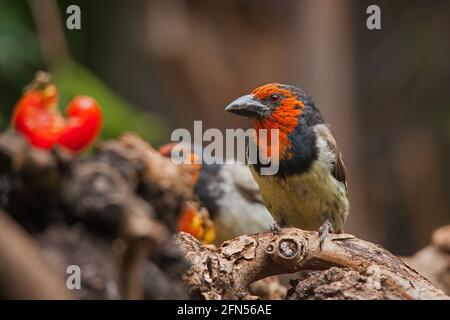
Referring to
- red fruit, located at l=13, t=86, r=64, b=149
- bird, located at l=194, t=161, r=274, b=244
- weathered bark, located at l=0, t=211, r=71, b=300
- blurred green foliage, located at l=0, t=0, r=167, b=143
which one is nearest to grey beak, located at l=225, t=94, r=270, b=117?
red fruit, located at l=13, t=86, r=64, b=149

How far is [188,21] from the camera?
8.37m

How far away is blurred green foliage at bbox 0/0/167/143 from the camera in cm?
637

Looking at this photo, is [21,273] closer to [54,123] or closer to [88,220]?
[88,220]

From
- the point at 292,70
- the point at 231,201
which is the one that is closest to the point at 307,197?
the point at 231,201

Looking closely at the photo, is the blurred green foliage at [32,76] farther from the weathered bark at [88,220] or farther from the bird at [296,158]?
the weathered bark at [88,220]

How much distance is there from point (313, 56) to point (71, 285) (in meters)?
6.09

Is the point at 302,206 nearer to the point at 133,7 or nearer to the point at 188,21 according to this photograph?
the point at 188,21

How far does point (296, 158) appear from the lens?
369cm

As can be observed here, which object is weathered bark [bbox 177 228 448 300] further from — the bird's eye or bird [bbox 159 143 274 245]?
bird [bbox 159 143 274 245]

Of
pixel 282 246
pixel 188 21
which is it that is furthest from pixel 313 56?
pixel 282 246

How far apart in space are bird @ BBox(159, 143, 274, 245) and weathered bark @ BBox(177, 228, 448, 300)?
4.77 feet

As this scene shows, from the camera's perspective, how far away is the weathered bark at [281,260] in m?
2.77

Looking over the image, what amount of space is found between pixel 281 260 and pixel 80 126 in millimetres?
977

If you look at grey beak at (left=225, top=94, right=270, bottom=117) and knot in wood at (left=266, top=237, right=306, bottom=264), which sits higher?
grey beak at (left=225, top=94, right=270, bottom=117)
